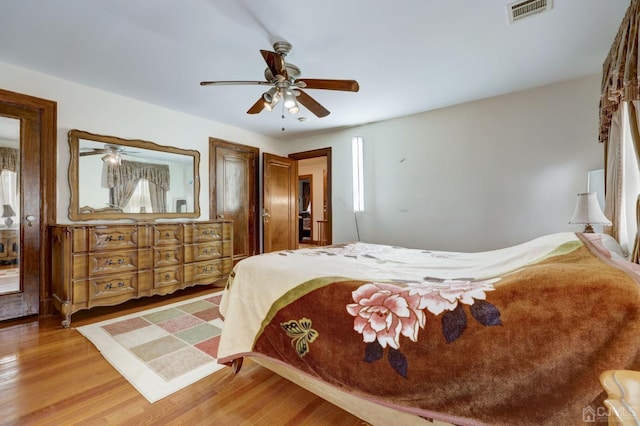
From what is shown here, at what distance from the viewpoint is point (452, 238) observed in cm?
359

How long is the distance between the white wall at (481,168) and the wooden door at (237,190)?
1.63 metres

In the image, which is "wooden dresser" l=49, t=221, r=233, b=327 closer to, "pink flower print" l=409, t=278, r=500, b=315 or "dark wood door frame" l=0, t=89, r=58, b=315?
"dark wood door frame" l=0, t=89, r=58, b=315

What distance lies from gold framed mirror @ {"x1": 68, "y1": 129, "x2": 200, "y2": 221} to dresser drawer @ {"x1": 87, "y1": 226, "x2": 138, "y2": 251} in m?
0.50

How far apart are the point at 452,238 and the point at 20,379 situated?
4.09 meters

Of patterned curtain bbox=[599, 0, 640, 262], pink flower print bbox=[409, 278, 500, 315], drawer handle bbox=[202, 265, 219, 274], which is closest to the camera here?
pink flower print bbox=[409, 278, 500, 315]

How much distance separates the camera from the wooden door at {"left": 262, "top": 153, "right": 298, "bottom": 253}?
4.74 m

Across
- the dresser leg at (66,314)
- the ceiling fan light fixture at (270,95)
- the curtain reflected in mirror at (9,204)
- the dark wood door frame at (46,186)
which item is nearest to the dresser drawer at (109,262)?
the dresser leg at (66,314)

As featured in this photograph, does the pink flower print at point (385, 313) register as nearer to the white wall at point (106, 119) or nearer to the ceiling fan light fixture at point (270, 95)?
the ceiling fan light fixture at point (270, 95)

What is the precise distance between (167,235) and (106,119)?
59.2 inches

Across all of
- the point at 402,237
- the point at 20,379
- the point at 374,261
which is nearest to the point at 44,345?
the point at 20,379

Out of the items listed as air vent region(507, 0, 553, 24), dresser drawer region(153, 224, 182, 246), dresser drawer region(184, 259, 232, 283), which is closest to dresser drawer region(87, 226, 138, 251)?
dresser drawer region(153, 224, 182, 246)

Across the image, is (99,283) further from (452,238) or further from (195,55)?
(452,238)

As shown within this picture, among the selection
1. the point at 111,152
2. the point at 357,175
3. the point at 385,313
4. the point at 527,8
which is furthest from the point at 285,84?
the point at 111,152

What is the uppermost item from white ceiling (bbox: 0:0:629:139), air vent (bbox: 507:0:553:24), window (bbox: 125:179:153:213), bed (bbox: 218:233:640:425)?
white ceiling (bbox: 0:0:629:139)
